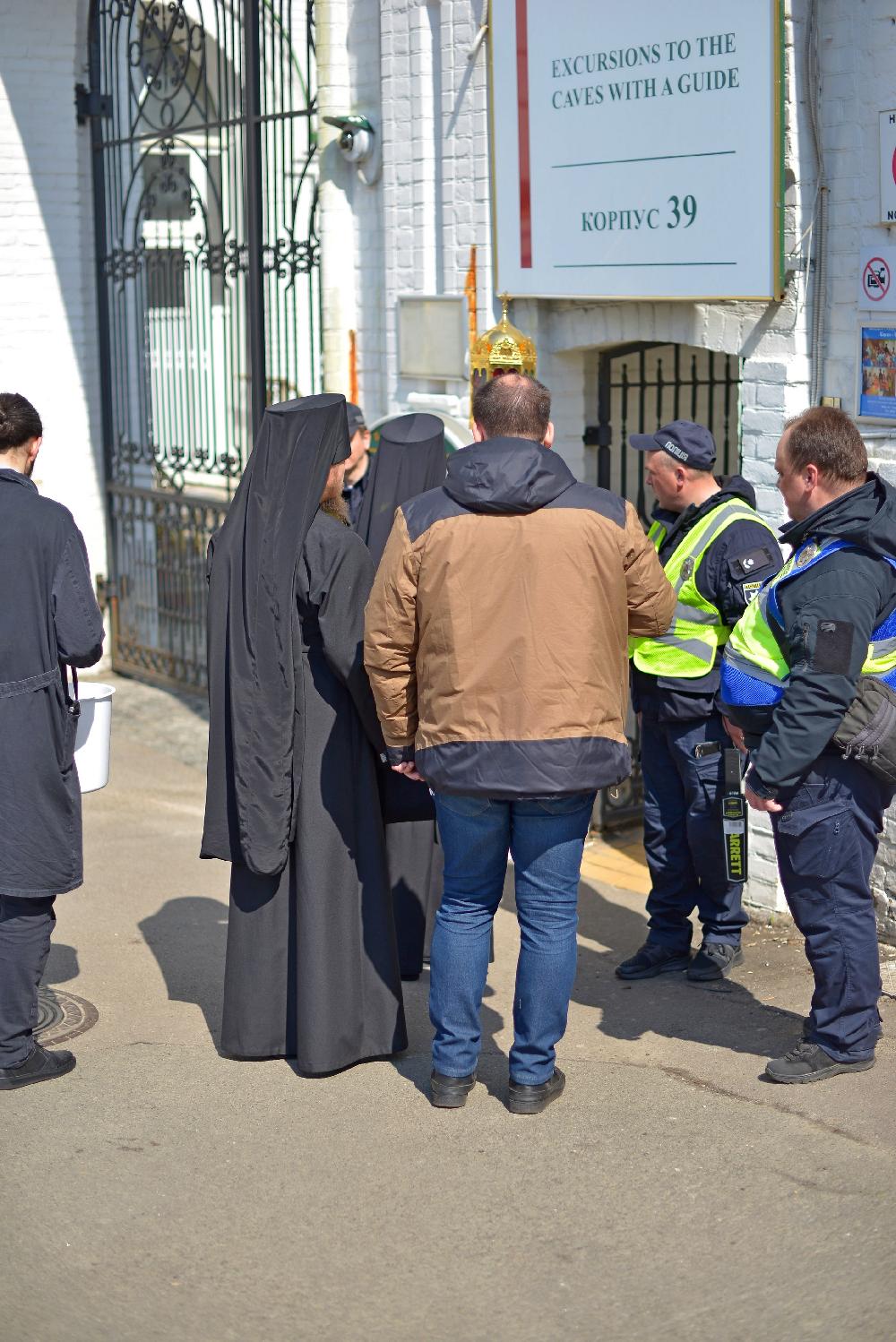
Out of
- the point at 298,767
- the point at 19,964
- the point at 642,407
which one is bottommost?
the point at 19,964

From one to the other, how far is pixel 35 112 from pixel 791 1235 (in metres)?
8.08

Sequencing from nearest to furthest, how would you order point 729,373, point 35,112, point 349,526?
1. point 349,526
2. point 729,373
3. point 35,112

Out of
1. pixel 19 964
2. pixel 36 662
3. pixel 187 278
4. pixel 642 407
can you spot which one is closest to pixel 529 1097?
pixel 19 964

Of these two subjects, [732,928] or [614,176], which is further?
[614,176]

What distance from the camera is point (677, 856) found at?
5.34m

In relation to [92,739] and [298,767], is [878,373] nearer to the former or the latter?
[298,767]

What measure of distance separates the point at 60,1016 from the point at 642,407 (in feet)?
11.7

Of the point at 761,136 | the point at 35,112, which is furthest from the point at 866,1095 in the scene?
the point at 35,112

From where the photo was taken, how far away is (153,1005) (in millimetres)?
5246

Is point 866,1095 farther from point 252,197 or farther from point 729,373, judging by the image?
point 252,197

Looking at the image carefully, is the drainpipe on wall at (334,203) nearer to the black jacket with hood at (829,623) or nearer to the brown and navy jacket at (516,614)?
the brown and navy jacket at (516,614)

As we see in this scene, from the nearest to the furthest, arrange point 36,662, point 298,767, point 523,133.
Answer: point 36,662 → point 298,767 → point 523,133

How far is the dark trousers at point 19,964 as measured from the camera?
175 inches

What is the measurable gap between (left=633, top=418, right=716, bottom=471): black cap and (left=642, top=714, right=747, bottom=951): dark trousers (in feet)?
2.68
